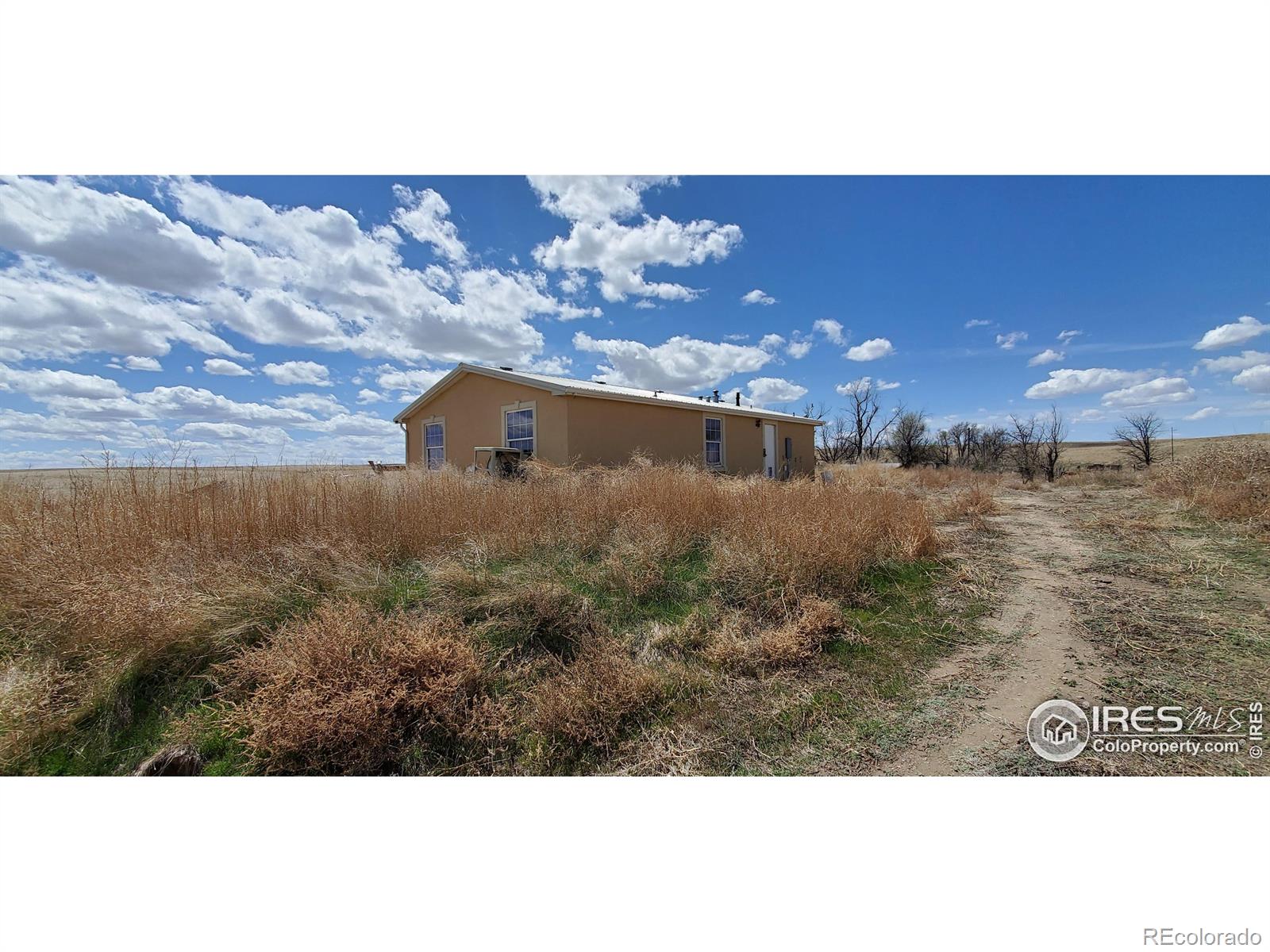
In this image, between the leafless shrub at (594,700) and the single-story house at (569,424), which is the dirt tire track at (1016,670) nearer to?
the leafless shrub at (594,700)

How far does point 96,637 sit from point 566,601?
3.07 metres

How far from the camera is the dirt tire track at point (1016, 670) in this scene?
2135mm

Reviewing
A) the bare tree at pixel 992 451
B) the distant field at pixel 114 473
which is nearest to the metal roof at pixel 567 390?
the distant field at pixel 114 473

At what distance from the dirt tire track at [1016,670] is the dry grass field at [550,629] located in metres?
0.02

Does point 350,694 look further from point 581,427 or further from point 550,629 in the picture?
point 581,427

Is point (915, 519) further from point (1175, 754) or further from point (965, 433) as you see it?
point (965, 433)

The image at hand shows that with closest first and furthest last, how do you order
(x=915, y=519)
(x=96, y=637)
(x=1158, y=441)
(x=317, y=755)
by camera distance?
(x=317, y=755) → (x=96, y=637) → (x=915, y=519) → (x=1158, y=441)

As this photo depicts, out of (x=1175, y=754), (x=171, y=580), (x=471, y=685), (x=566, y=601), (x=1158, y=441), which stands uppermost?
(x=1158, y=441)

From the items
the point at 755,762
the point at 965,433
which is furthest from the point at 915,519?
the point at 965,433

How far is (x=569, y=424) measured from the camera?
31.1 ft

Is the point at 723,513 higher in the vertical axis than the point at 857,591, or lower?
higher

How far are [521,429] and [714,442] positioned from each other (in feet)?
20.3

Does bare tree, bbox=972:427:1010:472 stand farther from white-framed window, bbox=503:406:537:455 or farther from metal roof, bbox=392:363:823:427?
white-framed window, bbox=503:406:537:455

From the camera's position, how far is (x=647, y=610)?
3529mm
